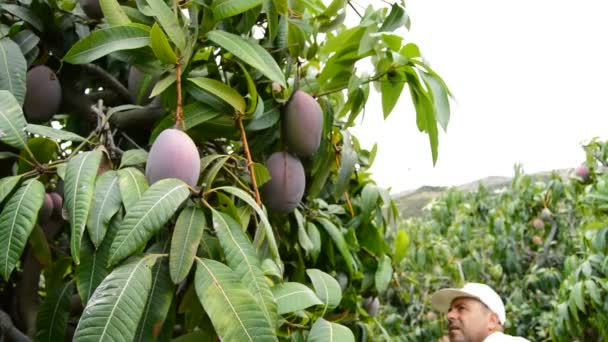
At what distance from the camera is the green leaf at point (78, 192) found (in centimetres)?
84

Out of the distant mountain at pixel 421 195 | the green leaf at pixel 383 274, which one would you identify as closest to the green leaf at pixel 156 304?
the green leaf at pixel 383 274

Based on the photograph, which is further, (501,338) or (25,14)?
(501,338)

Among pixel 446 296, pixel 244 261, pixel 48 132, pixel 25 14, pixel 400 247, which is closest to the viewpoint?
pixel 244 261

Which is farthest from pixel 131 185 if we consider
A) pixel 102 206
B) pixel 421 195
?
pixel 421 195

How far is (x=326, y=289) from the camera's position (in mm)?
1088

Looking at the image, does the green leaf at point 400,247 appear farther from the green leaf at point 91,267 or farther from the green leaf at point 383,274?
the green leaf at point 91,267

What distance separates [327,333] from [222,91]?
0.37 m

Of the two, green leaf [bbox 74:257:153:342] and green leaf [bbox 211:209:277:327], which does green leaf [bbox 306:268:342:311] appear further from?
green leaf [bbox 74:257:153:342]

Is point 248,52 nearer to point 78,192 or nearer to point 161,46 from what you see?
point 161,46

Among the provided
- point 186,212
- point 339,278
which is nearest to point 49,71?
point 186,212

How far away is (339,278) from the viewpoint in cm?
158

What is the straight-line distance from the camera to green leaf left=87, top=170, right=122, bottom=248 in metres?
0.86

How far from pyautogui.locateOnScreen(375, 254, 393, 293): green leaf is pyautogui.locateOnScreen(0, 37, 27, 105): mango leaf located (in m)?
0.89

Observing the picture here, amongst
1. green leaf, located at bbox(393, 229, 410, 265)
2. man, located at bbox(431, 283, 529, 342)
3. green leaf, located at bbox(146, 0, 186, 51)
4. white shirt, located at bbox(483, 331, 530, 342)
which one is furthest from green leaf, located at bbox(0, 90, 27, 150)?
man, located at bbox(431, 283, 529, 342)
